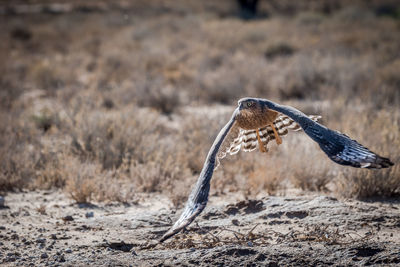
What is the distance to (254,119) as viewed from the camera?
334 centimetres

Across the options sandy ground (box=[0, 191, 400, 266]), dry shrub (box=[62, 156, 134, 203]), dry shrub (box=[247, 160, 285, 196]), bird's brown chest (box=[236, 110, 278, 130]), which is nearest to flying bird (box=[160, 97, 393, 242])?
bird's brown chest (box=[236, 110, 278, 130])

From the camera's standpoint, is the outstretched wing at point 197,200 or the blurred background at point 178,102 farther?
the blurred background at point 178,102

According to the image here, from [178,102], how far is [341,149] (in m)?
6.85

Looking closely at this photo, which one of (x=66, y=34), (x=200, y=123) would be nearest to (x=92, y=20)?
(x=66, y=34)

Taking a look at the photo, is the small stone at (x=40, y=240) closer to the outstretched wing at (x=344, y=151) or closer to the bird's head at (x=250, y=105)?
the bird's head at (x=250, y=105)

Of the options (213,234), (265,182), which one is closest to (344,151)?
(213,234)

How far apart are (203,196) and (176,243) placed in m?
1.30

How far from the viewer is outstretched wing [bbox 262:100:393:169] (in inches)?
90.9

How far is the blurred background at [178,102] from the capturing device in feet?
16.5

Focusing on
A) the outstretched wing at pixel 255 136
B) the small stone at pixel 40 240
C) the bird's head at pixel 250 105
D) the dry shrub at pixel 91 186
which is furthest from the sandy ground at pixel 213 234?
the bird's head at pixel 250 105

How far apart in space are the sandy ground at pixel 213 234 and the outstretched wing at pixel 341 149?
3.30 ft

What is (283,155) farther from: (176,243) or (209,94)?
(209,94)

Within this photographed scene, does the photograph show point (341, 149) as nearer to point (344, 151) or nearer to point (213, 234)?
point (344, 151)

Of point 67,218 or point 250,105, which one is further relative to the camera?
point 67,218
